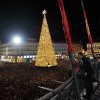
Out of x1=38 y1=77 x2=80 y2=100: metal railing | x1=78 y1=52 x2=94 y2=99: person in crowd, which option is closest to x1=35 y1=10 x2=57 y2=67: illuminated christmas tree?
x1=78 y1=52 x2=94 y2=99: person in crowd

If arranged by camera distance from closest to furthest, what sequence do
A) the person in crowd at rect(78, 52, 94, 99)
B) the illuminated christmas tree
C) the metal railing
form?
the metal railing < the person in crowd at rect(78, 52, 94, 99) < the illuminated christmas tree

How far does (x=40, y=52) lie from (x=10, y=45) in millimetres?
97835

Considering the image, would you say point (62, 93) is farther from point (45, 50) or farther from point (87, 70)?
point (45, 50)

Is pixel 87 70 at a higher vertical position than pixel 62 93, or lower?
higher

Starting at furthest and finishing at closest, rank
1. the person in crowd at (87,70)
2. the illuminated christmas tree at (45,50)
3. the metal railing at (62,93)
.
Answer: the illuminated christmas tree at (45,50)
the person in crowd at (87,70)
the metal railing at (62,93)

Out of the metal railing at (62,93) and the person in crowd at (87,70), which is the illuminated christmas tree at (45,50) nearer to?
the person in crowd at (87,70)

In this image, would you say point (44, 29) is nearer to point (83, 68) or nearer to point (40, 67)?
point (40, 67)

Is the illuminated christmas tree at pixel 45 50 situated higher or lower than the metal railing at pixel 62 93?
higher

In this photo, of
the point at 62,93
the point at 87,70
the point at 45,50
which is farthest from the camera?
the point at 45,50

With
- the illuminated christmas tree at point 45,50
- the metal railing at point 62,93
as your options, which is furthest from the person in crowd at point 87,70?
the illuminated christmas tree at point 45,50

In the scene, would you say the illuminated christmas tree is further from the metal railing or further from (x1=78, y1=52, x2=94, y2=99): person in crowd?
the metal railing

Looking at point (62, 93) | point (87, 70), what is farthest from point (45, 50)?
point (62, 93)

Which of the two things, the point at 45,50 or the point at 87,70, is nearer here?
the point at 87,70

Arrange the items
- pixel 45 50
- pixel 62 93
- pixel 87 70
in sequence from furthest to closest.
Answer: pixel 45 50 → pixel 87 70 → pixel 62 93
